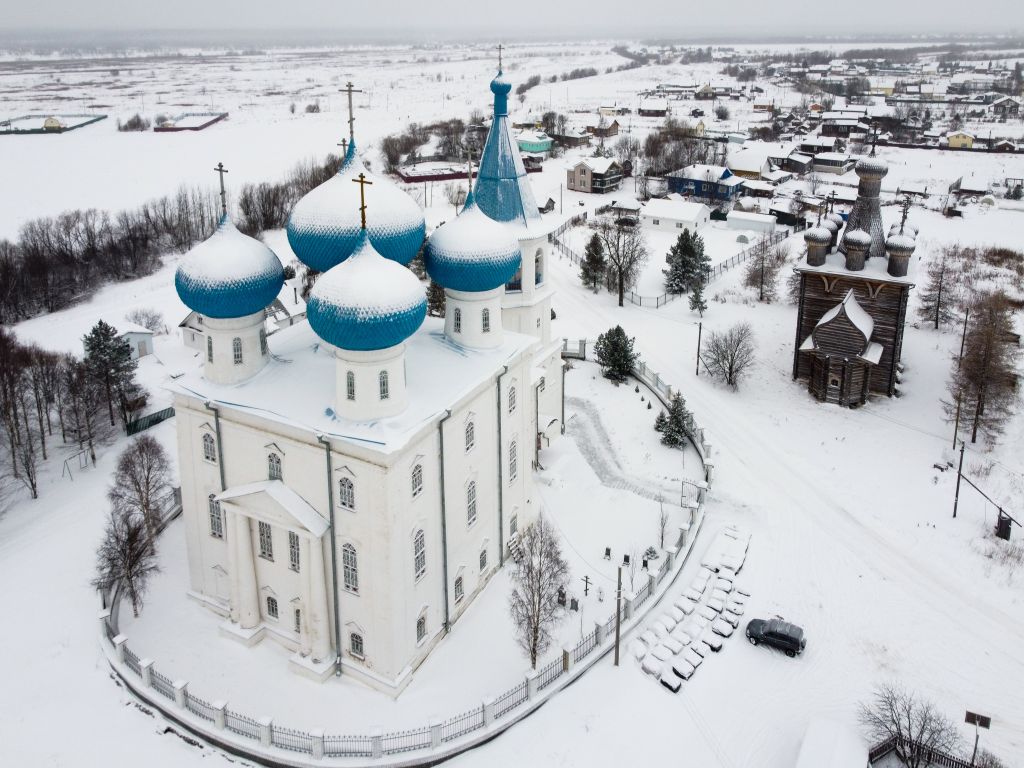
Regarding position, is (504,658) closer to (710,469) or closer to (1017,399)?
(710,469)

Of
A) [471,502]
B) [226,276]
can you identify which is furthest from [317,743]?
[226,276]

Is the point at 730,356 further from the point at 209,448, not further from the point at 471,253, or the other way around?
the point at 209,448

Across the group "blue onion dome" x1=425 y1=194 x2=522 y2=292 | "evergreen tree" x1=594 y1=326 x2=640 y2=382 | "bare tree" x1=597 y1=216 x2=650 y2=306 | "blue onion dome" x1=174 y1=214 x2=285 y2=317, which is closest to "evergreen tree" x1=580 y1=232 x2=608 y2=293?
"bare tree" x1=597 y1=216 x2=650 y2=306

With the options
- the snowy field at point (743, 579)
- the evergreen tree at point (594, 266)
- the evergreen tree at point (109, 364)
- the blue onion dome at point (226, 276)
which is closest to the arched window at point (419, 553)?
the snowy field at point (743, 579)

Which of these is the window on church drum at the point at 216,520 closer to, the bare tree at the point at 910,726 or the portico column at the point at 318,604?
the portico column at the point at 318,604

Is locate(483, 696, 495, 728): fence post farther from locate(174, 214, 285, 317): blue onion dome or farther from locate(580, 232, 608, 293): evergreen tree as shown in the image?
locate(580, 232, 608, 293): evergreen tree
